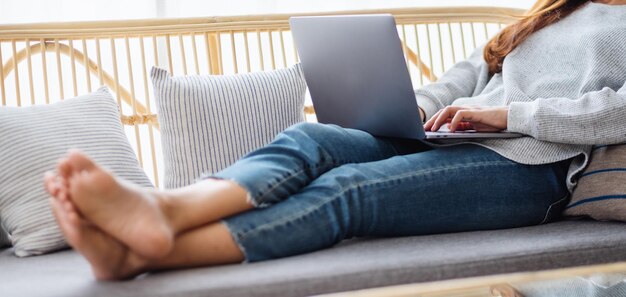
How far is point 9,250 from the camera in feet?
4.65

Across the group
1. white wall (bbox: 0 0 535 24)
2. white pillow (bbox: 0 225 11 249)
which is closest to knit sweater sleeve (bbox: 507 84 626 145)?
white pillow (bbox: 0 225 11 249)

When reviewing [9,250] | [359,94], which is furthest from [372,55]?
[9,250]

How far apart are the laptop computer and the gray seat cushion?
0.71 feet

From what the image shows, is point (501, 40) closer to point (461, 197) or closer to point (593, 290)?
point (461, 197)

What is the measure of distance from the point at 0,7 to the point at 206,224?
1.38 m

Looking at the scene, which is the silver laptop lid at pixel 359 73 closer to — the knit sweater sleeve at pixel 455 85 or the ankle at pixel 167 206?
the knit sweater sleeve at pixel 455 85

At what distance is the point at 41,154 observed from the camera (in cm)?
137

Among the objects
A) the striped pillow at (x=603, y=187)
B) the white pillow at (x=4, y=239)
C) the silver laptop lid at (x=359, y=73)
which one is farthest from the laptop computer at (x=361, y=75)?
the white pillow at (x=4, y=239)

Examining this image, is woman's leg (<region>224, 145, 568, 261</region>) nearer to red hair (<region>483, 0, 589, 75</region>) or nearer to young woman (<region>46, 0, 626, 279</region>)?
young woman (<region>46, 0, 626, 279</region>)

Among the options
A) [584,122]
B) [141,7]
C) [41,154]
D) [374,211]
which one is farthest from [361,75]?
[141,7]

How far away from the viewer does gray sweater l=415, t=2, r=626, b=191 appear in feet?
4.08

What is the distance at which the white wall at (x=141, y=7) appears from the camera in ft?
6.88

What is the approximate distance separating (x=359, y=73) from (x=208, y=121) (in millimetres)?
399

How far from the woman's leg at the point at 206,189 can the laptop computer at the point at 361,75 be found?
0.07 meters
